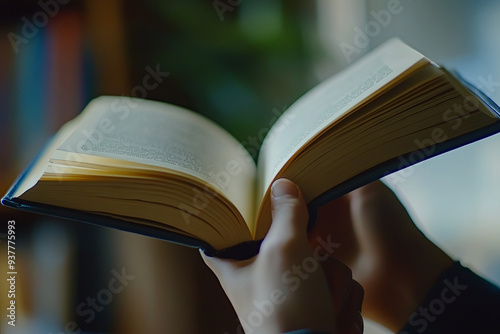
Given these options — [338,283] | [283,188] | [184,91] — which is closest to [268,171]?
[283,188]

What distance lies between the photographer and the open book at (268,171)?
482 millimetres

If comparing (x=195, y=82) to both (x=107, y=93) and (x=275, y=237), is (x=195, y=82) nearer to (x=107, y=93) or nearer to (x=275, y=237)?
(x=107, y=93)

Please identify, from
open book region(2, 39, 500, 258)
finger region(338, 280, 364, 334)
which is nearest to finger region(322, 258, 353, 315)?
finger region(338, 280, 364, 334)

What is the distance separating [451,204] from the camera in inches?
34.1

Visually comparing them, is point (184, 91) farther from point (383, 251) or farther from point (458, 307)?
point (458, 307)

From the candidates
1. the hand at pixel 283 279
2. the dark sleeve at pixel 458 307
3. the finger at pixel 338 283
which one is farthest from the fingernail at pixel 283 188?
the dark sleeve at pixel 458 307

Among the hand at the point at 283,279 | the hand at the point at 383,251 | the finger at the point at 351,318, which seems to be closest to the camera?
the hand at the point at 283,279

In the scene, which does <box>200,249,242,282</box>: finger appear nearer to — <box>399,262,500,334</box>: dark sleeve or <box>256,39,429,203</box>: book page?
<box>256,39,429,203</box>: book page

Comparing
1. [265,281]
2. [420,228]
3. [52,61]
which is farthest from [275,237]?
[52,61]

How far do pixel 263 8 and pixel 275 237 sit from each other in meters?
0.70

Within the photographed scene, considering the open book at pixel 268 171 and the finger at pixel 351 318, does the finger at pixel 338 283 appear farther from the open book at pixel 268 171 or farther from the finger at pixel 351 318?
the open book at pixel 268 171

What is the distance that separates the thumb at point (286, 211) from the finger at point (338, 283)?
0.45ft

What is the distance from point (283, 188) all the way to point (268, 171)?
7 centimetres

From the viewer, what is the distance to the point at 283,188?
52 cm
